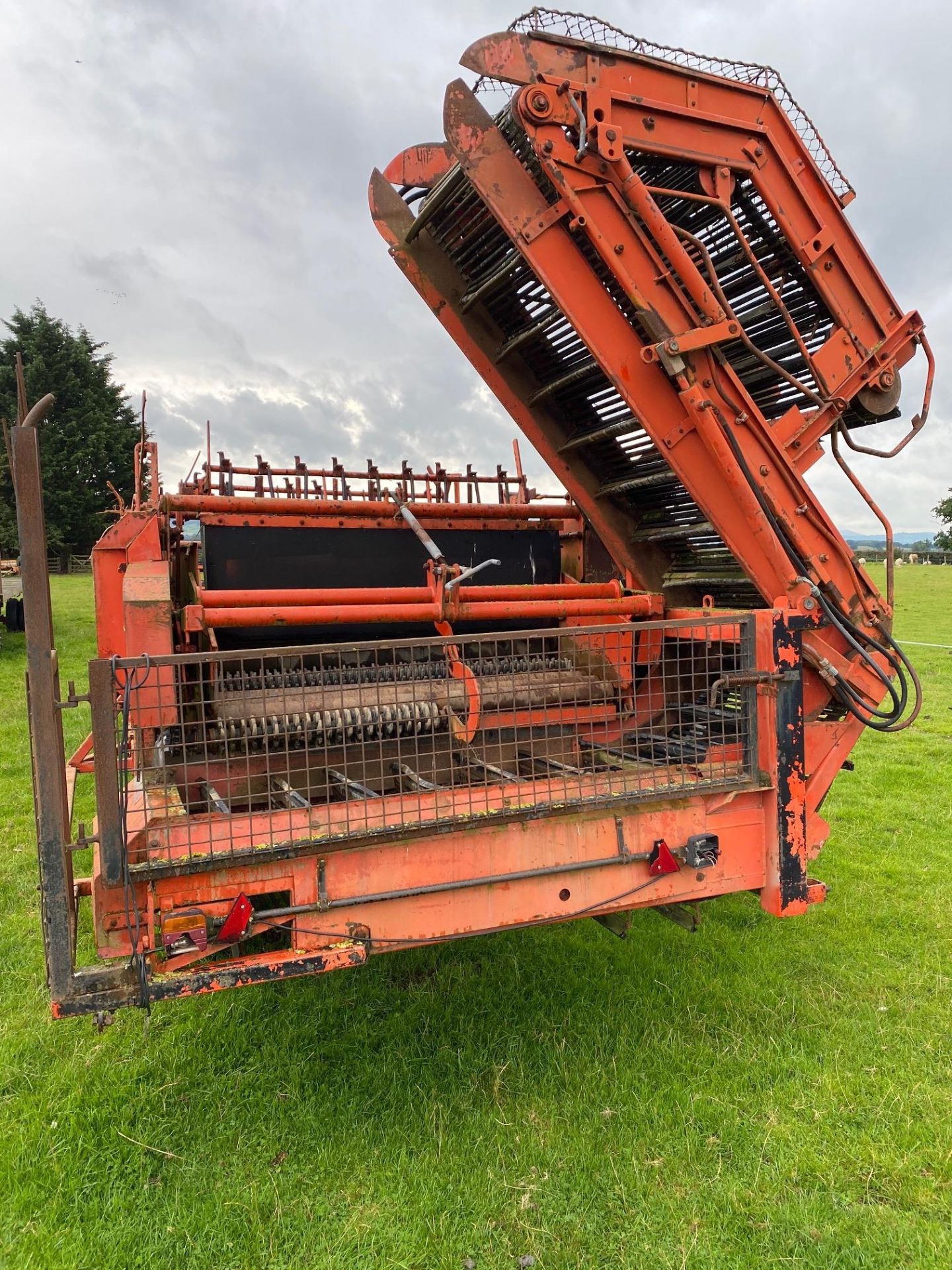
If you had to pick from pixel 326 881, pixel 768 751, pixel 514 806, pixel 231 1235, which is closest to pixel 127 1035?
pixel 231 1235

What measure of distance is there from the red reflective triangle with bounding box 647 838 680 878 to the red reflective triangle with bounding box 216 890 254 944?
50.1 inches

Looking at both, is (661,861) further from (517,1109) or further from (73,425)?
(73,425)

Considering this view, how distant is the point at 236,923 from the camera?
2152 millimetres

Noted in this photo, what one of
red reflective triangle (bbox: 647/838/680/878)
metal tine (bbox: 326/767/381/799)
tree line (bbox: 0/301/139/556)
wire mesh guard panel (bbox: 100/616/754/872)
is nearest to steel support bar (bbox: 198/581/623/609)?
wire mesh guard panel (bbox: 100/616/754/872)

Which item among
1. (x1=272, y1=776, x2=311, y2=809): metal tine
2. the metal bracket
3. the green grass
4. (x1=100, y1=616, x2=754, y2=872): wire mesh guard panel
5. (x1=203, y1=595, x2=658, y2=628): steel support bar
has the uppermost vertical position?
the metal bracket

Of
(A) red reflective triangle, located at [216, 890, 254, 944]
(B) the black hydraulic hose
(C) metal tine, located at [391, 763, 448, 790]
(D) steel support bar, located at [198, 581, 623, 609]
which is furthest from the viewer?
(B) the black hydraulic hose

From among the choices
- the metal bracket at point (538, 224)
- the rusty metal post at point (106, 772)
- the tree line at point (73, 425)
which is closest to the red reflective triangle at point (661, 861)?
the rusty metal post at point (106, 772)

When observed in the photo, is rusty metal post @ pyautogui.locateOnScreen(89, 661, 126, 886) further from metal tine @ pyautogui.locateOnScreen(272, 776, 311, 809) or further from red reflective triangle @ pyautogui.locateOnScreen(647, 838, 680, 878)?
red reflective triangle @ pyautogui.locateOnScreen(647, 838, 680, 878)

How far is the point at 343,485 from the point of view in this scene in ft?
18.1

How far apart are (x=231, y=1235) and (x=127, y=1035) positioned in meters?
1.23

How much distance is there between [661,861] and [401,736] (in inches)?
45.9

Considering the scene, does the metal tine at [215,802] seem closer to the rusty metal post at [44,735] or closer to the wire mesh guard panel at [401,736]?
the wire mesh guard panel at [401,736]

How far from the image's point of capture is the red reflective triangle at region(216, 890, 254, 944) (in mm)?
2146

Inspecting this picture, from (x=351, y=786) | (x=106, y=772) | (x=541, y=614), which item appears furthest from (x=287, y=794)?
(x=541, y=614)
